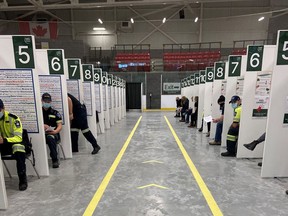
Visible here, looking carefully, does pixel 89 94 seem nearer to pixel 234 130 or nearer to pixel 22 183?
pixel 22 183

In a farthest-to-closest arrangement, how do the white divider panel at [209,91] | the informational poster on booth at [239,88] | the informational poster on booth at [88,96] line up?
the white divider panel at [209,91]
the informational poster on booth at [88,96]
the informational poster on booth at [239,88]

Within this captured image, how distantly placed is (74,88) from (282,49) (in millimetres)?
4245

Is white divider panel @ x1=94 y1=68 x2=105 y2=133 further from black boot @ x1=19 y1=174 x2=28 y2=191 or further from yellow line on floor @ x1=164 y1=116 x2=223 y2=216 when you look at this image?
black boot @ x1=19 y1=174 x2=28 y2=191

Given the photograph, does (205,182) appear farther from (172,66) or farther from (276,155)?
(172,66)

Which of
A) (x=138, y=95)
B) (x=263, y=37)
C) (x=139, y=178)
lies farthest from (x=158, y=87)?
(x=139, y=178)

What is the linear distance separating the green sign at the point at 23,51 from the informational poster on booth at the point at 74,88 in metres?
1.79

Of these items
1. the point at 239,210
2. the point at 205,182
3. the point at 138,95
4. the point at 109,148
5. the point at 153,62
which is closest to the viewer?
the point at 239,210

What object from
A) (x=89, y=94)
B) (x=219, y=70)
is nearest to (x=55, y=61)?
(x=89, y=94)

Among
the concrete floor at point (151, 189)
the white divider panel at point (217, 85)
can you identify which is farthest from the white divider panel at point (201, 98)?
the concrete floor at point (151, 189)

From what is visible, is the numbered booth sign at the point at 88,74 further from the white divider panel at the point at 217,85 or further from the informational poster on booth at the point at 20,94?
the white divider panel at the point at 217,85

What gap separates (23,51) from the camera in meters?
3.18

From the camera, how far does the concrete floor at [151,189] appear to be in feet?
8.31

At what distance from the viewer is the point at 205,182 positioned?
3273 millimetres

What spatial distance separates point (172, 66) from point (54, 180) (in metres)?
16.3
